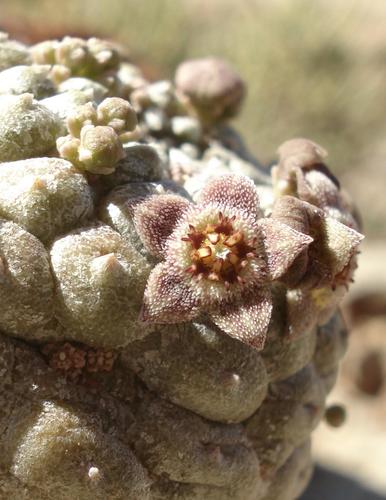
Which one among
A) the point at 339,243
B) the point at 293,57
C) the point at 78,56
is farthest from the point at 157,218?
the point at 293,57

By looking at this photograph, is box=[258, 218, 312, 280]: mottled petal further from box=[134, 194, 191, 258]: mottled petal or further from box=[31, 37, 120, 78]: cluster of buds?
box=[31, 37, 120, 78]: cluster of buds

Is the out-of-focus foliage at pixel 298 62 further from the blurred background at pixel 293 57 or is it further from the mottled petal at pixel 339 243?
the mottled petal at pixel 339 243

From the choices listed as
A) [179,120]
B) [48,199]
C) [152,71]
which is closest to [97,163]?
[48,199]

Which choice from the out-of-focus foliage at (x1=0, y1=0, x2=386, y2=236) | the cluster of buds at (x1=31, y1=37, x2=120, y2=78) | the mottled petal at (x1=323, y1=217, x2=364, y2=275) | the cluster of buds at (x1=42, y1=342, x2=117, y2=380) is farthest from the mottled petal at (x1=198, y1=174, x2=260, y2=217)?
the out-of-focus foliage at (x1=0, y1=0, x2=386, y2=236)

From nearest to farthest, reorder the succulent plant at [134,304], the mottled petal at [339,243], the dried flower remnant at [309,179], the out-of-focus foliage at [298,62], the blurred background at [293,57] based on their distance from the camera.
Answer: the succulent plant at [134,304]
the mottled petal at [339,243]
the dried flower remnant at [309,179]
the blurred background at [293,57]
the out-of-focus foliage at [298,62]

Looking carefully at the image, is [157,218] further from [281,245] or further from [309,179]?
[309,179]

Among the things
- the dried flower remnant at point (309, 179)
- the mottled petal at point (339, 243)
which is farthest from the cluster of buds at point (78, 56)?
the mottled petal at point (339, 243)
